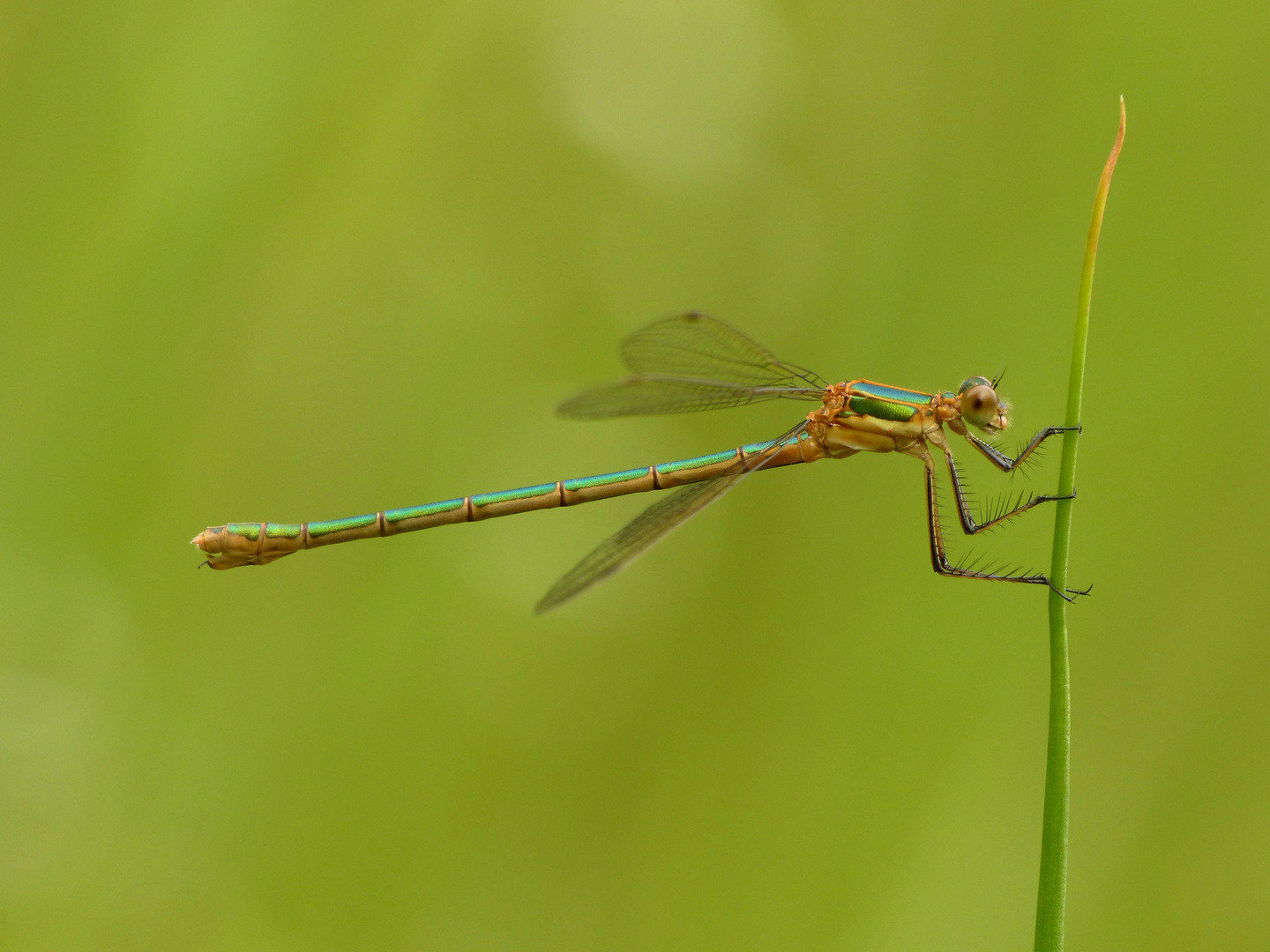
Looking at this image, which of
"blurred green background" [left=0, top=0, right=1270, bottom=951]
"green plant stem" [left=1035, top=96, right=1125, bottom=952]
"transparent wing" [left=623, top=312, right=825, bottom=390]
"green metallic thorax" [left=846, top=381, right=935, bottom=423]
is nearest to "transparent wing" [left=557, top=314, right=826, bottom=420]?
"transparent wing" [left=623, top=312, right=825, bottom=390]

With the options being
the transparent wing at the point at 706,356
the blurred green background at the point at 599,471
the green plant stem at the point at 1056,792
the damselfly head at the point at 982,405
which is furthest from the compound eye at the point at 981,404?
the green plant stem at the point at 1056,792

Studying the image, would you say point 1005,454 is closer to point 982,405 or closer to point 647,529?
point 982,405

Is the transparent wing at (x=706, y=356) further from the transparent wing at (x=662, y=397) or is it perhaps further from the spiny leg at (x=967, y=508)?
the spiny leg at (x=967, y=508)

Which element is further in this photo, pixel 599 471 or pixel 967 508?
pixel 599 471

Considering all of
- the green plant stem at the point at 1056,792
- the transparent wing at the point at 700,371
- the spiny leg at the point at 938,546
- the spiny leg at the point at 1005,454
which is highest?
the transparent wing at the point at 700,371

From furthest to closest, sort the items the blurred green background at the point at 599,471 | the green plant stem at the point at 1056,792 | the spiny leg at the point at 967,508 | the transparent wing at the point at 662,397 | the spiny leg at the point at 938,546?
1. the transparent wing at the point at 662,397
2. the blurred green background at the point at 599,471
3. the spiny leg at the point at 938,546
4. the spiny leg at the point at 967,508
5. the green plant stem at the point at 1056,792

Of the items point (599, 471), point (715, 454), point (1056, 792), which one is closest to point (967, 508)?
point (715, 454)

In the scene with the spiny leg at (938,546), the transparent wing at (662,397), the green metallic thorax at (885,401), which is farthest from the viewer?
the green metallic thorax at (885,401)

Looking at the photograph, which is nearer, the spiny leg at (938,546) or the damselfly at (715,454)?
the spiny leg at (938,546)
